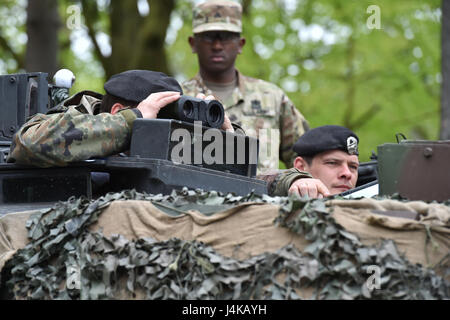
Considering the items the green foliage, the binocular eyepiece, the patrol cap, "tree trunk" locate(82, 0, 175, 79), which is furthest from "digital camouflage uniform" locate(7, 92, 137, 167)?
the green foliage

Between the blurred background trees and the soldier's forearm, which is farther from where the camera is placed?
the blurred background trees

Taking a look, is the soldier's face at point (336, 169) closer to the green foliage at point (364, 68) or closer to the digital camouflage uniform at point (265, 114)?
the digital camouflage uniform at point (265, 114)

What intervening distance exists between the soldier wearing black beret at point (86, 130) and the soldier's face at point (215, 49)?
9.62 feet

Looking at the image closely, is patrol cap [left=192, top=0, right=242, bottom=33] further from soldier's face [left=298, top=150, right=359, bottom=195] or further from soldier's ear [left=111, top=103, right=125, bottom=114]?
soldier's ear [left=111, top=103, right=125, bottom=114]

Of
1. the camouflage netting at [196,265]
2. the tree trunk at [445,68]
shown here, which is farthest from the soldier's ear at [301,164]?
the tree trunk at [445,68]

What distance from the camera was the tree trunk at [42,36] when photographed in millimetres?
11719

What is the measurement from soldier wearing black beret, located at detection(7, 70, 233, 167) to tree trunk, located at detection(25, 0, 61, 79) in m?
7.15

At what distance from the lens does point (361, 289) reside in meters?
3.37

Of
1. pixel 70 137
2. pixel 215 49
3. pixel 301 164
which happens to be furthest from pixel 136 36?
pixel 70 137

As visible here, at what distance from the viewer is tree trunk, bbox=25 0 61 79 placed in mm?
11719

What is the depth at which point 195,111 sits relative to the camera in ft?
14.6

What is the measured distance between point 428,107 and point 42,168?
9.85 m

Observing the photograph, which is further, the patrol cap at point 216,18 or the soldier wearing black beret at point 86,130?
the patrol cap at point 216,18
